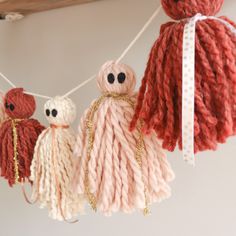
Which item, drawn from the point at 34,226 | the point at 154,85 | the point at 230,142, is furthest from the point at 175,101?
the point at 34,226

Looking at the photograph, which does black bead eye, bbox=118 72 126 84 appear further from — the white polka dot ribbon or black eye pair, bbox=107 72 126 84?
the white polka dot ribbon

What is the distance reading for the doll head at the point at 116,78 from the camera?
0.42 metres

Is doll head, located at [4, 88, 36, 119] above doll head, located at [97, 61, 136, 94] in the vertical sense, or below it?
below

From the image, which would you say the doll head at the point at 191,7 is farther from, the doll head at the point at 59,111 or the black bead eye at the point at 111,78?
the doll head at the point at 59,111

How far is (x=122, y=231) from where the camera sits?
2.10ft

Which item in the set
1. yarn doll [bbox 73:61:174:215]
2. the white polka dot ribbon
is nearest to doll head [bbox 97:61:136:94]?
yarn doll [bbox 73:61:174:215]

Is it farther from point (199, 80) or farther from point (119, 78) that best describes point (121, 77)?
point (199, 80)

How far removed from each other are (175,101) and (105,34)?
297mm

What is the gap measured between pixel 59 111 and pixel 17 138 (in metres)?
0.09

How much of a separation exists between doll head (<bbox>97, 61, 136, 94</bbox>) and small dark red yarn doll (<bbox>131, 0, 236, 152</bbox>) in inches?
2.2

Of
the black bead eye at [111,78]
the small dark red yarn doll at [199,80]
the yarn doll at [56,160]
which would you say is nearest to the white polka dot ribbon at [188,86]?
the small dark red yarn doll at [199,80]

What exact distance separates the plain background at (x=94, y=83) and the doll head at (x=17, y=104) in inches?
4.8

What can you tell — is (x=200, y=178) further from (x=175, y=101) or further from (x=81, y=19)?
(x=81, y=19)

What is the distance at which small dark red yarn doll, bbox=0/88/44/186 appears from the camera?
53 cm
